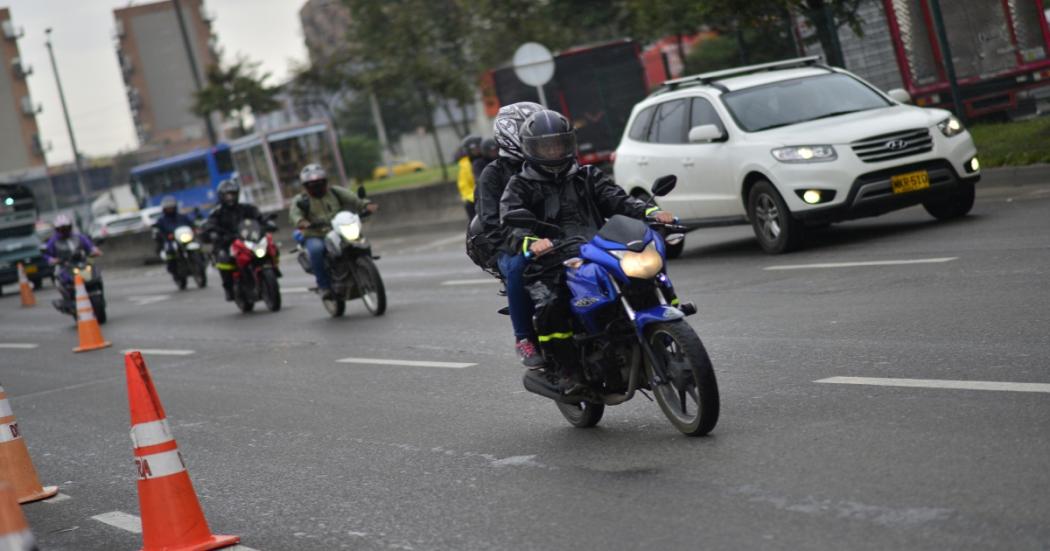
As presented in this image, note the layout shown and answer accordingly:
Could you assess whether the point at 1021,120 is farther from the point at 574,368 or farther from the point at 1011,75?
the point at 574,368

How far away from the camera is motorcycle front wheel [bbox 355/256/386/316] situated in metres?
16.8

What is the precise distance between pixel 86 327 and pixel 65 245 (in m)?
4.44

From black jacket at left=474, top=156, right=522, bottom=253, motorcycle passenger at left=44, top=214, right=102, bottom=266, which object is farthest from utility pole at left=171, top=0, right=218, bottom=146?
black jacket at left=474, top=156, right=522, bottom=253

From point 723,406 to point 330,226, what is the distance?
397 inches

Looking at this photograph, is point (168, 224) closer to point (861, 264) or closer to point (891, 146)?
point (891, 146)

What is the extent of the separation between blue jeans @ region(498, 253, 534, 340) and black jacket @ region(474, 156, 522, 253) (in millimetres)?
73

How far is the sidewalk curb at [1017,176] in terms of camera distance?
1705cm

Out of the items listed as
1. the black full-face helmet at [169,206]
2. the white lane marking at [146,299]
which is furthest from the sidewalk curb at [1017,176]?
the black full-face helmet at [169,206]

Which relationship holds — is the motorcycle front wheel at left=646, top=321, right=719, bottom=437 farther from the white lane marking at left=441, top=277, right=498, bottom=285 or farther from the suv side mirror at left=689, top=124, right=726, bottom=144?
the white lane marking at left=441, top=277, right=498, bottom=285

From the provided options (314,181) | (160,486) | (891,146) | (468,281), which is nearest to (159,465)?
(160,486)

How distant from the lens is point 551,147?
745cm

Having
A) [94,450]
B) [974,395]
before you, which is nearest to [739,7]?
[94,450]

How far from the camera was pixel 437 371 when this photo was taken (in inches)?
452

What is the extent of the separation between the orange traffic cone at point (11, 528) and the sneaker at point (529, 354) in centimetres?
408
